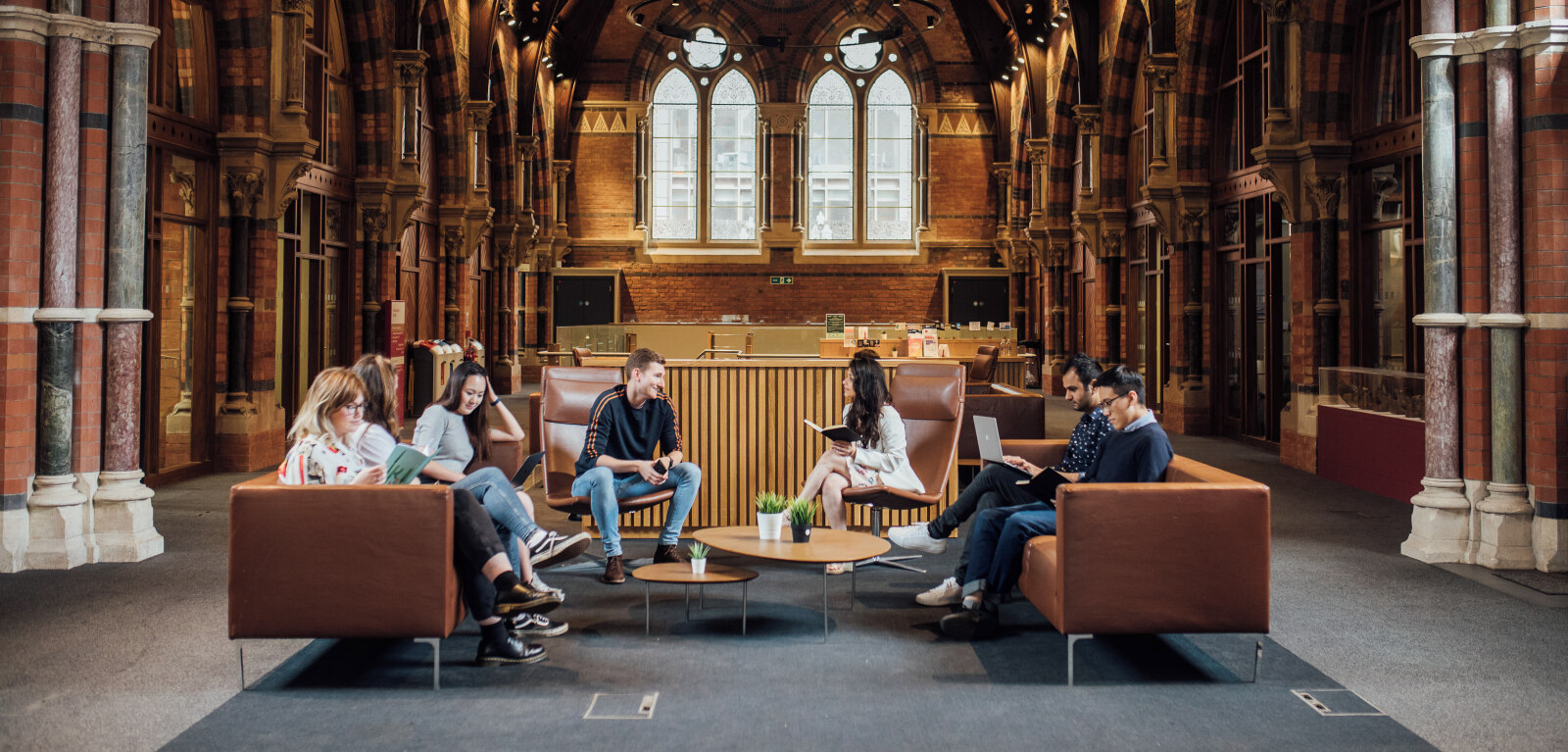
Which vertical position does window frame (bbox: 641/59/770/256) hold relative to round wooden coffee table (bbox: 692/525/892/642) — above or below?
above

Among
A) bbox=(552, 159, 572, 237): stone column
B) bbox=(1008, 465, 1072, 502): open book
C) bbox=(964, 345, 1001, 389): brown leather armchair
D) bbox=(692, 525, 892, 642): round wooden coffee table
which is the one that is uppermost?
→ bbox=(552, 159, 572, 237): stone column

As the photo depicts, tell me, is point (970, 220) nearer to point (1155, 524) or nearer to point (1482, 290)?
point (1482, 290)

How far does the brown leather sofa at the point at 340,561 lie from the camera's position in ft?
11.7

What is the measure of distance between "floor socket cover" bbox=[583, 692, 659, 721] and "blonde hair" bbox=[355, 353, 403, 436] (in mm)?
1464

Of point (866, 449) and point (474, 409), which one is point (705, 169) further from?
point (474, 409)

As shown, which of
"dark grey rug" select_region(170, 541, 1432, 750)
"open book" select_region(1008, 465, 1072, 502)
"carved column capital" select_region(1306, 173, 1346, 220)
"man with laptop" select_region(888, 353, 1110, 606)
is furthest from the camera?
"carved column capital" select_region(1306, 173, 1346, 220)

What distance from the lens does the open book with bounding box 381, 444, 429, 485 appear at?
3.82m

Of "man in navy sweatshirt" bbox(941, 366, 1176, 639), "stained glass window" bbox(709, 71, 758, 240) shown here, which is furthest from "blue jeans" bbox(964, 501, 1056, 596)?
"stained glass window" bbox(709, 71, 758, 240)

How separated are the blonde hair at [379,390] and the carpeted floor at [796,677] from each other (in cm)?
84

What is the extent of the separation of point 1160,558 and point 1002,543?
72 cm

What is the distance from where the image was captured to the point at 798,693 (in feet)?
12.1

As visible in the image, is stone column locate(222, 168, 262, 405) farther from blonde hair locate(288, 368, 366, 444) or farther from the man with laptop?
the man with laptop

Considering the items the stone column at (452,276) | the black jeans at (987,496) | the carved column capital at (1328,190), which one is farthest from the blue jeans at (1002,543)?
the stone column at (452,276)

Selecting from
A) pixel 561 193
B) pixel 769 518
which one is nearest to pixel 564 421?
pixel 769 518
